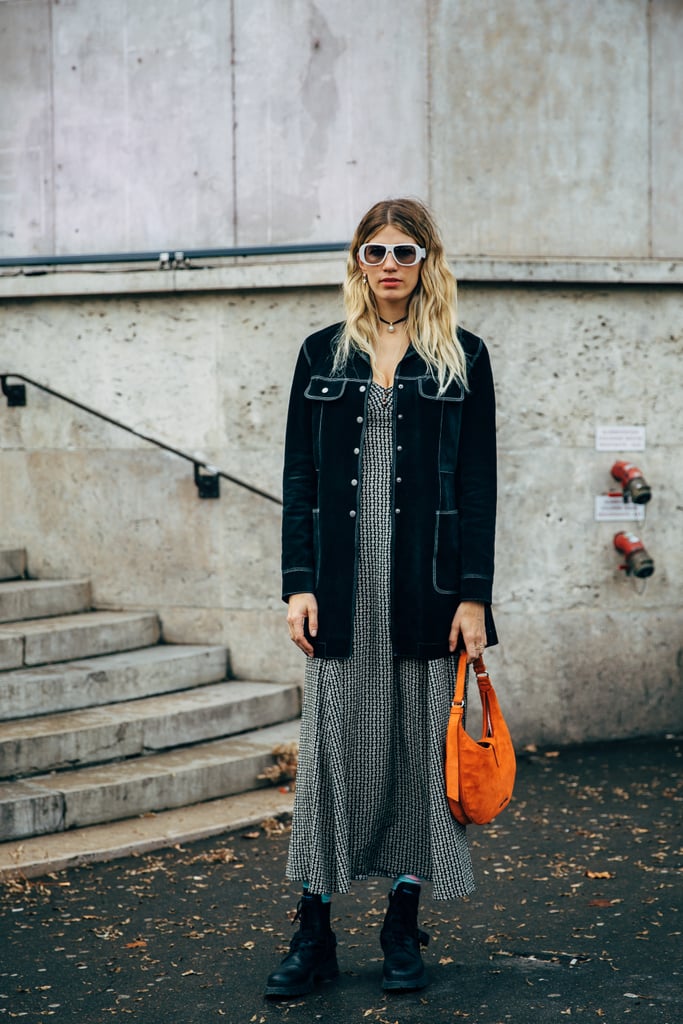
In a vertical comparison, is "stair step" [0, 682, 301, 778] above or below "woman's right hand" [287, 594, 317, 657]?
below

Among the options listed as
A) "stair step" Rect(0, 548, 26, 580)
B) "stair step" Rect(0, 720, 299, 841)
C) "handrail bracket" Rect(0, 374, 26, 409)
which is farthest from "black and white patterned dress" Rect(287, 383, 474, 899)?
"handrail bracket" Rect(0, 374, 26, 409)

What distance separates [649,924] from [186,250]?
4.81 m

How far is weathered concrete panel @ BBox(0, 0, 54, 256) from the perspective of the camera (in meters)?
8.05

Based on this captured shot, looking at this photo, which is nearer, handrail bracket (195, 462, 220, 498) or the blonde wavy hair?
the blonde wavy hair

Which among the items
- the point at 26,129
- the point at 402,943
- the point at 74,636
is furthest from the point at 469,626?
the point at 26,129

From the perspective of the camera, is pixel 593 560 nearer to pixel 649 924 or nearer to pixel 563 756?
pixel 563 756

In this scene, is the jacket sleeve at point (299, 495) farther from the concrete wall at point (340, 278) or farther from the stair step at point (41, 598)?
the stair step at point (41, 598)

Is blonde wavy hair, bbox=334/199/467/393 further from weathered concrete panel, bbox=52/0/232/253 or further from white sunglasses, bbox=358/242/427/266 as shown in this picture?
weathered concrete panel, bbox=52/0/232/253

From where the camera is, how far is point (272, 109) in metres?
7.61

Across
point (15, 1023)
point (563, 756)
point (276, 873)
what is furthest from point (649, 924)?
point (563, 756)

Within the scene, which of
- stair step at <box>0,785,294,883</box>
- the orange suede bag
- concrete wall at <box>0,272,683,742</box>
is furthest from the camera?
concrete wall at <box>0,272,683,742</box>

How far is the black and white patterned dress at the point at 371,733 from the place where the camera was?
12.8ft

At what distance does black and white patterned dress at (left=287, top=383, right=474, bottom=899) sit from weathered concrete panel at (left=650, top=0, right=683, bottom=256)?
14.2 feet

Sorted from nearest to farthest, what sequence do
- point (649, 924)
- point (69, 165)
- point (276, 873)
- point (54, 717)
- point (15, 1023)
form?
point (15, 1023)
point (649, 924)
point (276, 873)
point (54, 717)
point (69, 165)
